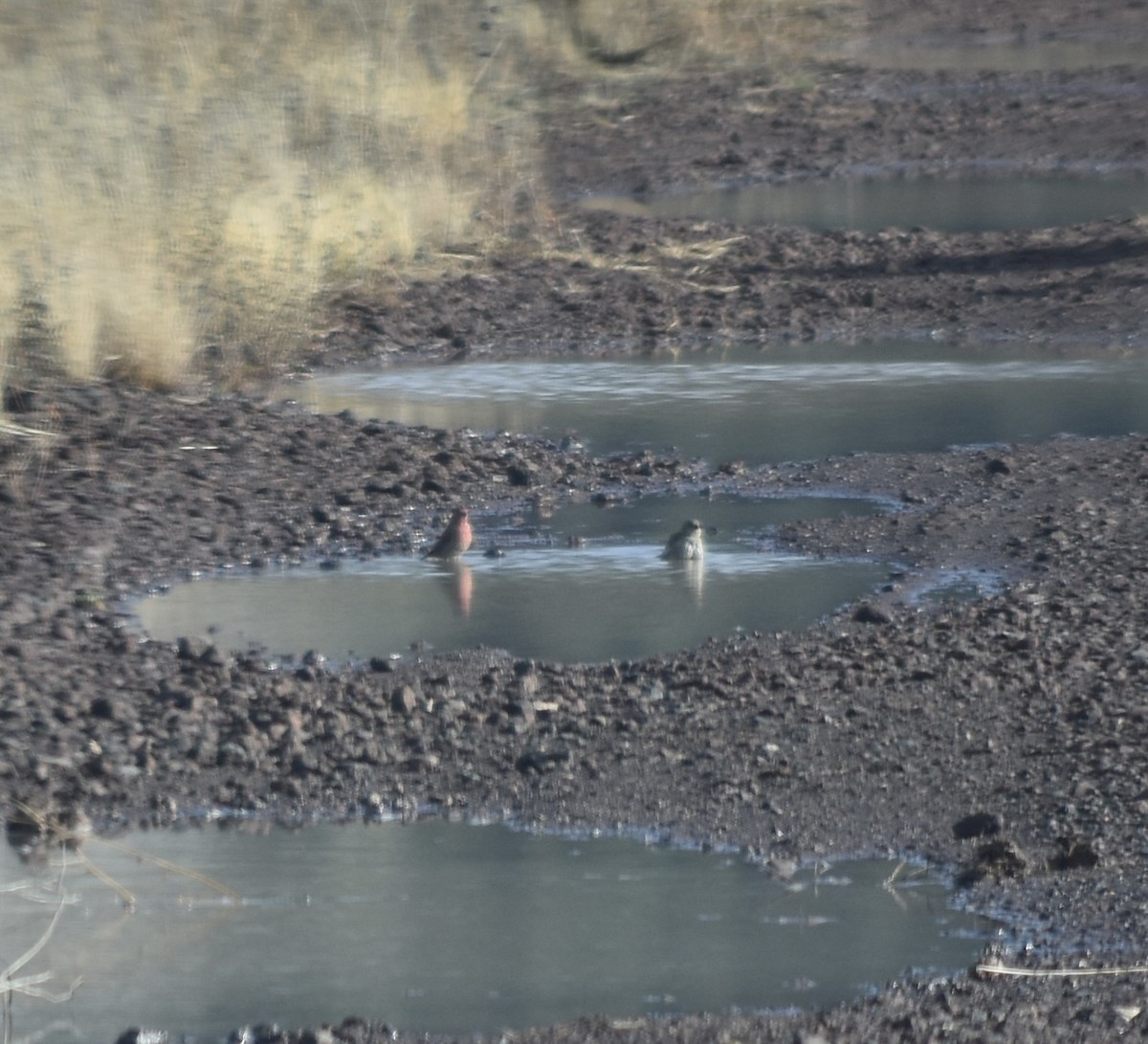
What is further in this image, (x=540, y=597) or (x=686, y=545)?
(x=686, y=545)

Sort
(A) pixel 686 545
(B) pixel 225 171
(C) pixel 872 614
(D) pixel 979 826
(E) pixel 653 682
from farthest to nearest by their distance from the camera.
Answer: (B) pixel 225 171, (A) pixel 686 545, (C) pixel 872 614, (E) pixel 653 682, (D) pixel 979 826

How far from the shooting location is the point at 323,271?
12336 millimetres

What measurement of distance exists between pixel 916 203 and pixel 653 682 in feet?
37.9

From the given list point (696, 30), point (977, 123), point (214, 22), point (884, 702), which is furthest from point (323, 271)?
point (696, 30)

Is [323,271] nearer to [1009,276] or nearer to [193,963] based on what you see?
→ [1009,276]

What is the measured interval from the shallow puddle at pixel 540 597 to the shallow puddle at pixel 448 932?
62.7 inches

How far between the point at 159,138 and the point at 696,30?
15.8 m

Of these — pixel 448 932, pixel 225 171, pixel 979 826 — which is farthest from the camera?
pixel 225 171

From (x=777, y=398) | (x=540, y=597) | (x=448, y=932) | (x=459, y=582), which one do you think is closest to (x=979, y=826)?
(x=448, y=932)

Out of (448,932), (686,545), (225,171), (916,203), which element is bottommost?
(448,932)

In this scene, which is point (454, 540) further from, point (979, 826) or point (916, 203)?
point (916, 203)

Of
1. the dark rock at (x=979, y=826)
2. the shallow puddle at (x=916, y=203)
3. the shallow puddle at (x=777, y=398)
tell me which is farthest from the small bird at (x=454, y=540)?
the shallow puddle at (x=916, y=203)

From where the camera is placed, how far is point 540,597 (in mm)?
7406

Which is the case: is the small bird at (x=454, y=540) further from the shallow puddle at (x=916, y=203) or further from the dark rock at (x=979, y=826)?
the shallow puddle at (x=916, y=203)
